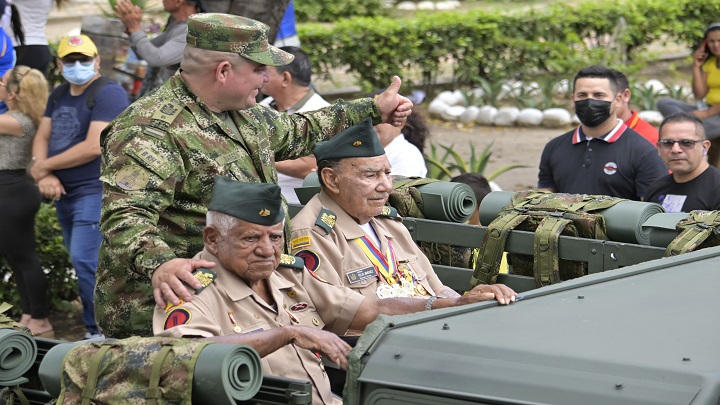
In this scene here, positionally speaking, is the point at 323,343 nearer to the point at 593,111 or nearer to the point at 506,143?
the point at 593,111

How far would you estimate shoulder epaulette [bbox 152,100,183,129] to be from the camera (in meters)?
4.37

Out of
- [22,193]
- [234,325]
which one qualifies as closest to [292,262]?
[234,325]

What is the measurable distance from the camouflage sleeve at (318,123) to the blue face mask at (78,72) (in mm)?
2620

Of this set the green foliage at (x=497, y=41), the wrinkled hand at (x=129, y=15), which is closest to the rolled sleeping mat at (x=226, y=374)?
the wrinkled hand at (x=129, y=15)

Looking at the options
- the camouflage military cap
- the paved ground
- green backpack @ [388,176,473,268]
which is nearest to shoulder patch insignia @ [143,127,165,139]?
the camouflage military cap

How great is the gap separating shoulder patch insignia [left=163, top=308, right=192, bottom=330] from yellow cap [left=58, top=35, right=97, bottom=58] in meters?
3.80

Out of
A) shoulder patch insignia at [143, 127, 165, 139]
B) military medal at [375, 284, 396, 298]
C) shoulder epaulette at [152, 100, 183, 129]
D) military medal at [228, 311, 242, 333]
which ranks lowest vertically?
military medal at [375, 284, 396, 298]

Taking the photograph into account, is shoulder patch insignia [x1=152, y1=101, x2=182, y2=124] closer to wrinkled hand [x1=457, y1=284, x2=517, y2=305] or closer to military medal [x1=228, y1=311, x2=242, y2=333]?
military medal [x1=228, y1=311, x2=242, y2=333]

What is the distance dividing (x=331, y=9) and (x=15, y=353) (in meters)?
16.5

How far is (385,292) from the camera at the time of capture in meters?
4.82

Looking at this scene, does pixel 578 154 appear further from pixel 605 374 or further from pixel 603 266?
pixel 605 374

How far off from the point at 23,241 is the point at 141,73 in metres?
3.36

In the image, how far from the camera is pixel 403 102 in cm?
507

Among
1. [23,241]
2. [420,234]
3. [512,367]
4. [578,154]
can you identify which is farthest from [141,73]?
[512,367]
